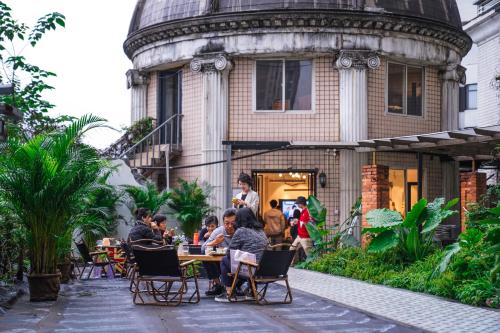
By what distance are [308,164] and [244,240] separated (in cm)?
1250

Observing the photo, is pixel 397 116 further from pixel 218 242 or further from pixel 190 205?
pixel 218 242

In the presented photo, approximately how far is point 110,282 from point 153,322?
7.19 metres

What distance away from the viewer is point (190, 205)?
2603 centimetres

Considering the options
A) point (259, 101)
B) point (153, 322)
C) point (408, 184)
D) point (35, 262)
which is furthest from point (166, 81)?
point (153, 322)

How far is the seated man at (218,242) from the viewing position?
16.0 meters

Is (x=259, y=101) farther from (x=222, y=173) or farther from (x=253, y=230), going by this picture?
(x=253, y=230)

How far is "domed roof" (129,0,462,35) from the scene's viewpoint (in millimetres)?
26844

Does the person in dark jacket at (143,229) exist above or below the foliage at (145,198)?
below

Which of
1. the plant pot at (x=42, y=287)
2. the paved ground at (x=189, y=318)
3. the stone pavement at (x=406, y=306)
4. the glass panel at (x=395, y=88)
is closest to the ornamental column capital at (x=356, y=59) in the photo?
the glass panel at (x=395, y=88)

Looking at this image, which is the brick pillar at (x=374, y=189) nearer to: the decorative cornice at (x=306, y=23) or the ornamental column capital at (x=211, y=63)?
the decorative cornice at (x=306, y=23)

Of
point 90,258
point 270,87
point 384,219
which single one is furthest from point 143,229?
point 270,87

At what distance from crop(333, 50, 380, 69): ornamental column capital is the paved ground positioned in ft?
40.7

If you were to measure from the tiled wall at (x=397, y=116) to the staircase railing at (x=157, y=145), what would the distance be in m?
6.15

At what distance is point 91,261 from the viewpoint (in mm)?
20391
